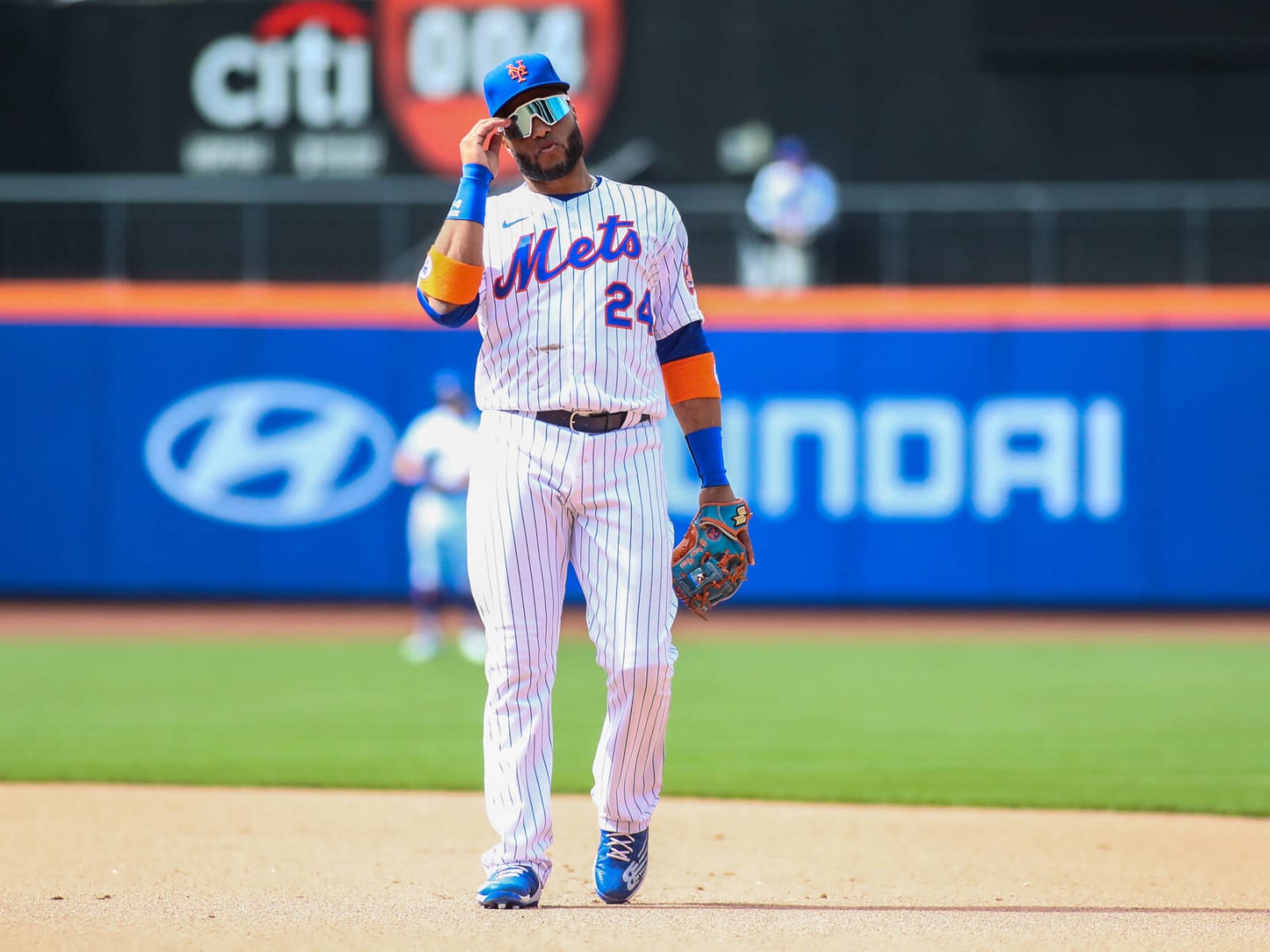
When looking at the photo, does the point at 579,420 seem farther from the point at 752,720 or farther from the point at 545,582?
the point at 752,720

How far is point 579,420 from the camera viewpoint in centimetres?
368

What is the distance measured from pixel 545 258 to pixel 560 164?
211 millimetres

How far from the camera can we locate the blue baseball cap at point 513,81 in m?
3.69

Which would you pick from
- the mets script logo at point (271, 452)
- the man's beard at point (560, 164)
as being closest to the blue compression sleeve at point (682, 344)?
the man's beard at point (560, 164)

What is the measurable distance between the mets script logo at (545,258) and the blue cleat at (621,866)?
1236mm

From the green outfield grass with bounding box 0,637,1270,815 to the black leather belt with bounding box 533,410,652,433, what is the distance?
268cm

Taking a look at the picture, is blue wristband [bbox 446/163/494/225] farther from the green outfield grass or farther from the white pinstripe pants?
the green outfield grass

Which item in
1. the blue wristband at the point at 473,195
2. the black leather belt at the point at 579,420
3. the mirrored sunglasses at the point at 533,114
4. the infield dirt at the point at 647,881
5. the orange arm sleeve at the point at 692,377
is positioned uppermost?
the mirrored sunglasses at the point at 533,114

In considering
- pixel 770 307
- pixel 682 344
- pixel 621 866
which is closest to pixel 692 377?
pixel 682 344

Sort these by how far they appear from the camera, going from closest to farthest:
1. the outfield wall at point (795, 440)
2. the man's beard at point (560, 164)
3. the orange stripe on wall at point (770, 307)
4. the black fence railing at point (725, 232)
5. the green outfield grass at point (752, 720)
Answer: the man's beard at point (560, 164) → the green outfield grass at point (752, 720) → the outfield wall at point (795, 440) → the orange stripe on wall at point (770, 307) → the black fence railing at point (725, 232)

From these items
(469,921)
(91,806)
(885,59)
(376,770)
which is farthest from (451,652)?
(469,921)

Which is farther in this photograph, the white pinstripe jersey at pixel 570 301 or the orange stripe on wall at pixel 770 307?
the orange stripe on wall at pixel 770 307

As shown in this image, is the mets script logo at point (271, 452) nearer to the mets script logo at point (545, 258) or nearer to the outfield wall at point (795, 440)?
the outfield wall at point (795, 440)

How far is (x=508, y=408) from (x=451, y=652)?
→ 7369mm
